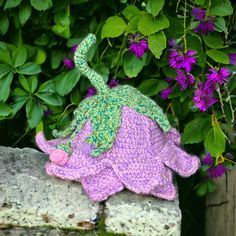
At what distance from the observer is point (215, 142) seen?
6.04 ft

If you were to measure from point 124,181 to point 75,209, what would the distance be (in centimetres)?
15

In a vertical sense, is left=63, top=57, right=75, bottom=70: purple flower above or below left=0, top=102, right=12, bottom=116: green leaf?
above

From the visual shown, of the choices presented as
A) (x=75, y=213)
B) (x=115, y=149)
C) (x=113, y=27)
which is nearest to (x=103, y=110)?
(x=115, y=149)

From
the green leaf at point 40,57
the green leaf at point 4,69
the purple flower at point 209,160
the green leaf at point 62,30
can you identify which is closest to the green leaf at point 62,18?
the green leaf at point 62,30

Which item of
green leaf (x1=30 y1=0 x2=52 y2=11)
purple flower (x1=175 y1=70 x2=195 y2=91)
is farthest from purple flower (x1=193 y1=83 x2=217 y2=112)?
green leaf (x1=30 y1=0 x2=52 y2=11)

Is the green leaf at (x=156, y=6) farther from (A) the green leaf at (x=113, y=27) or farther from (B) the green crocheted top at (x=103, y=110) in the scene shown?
(B) the green crocheted top at (x=103, y=110)

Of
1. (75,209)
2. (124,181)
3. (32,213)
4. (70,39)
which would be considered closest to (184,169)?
(124,181)

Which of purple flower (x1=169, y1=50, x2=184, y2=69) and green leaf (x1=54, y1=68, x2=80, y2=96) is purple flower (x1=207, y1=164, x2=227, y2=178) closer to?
purple flower (x1=169, y1=50, x2=184, y2=69)

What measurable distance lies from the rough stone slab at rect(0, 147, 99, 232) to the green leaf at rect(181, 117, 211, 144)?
0.45 metres

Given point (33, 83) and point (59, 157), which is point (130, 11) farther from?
point (59, 157)

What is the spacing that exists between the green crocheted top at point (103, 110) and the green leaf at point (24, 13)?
0.44 metres

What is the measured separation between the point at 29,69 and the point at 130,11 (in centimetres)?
41

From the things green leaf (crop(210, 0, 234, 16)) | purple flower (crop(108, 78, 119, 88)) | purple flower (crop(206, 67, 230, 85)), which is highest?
green leaf (crop(210, 0, 234, 16))

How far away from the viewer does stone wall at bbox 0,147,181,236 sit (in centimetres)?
153
